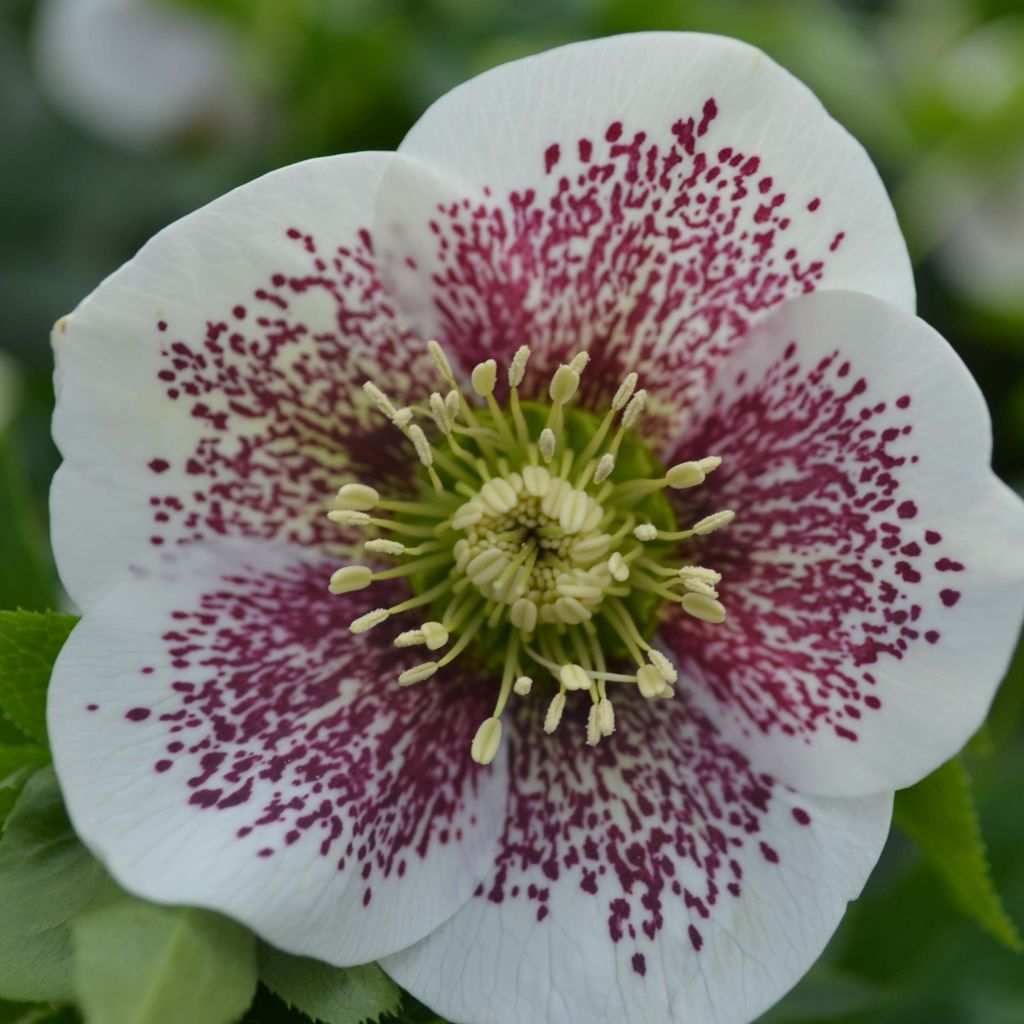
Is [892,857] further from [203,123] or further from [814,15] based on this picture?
[203,123]

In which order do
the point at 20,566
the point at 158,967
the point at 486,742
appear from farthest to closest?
the point at 20,566
the point at 486,742
the point at 158,967

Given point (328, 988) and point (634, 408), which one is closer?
point (328, 988)

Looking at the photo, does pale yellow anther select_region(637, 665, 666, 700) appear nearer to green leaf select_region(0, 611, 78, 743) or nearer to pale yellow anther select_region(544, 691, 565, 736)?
pale yellow anther select_region(544, 691, 565, 736)

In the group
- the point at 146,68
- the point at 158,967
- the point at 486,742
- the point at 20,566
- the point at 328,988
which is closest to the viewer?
the point at 158,967

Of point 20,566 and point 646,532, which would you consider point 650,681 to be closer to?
point 646,532

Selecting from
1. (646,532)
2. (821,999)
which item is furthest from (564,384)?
(821,999)

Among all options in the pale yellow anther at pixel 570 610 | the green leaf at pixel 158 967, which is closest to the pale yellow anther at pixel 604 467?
the pale yellow anther at pixel 570 610
